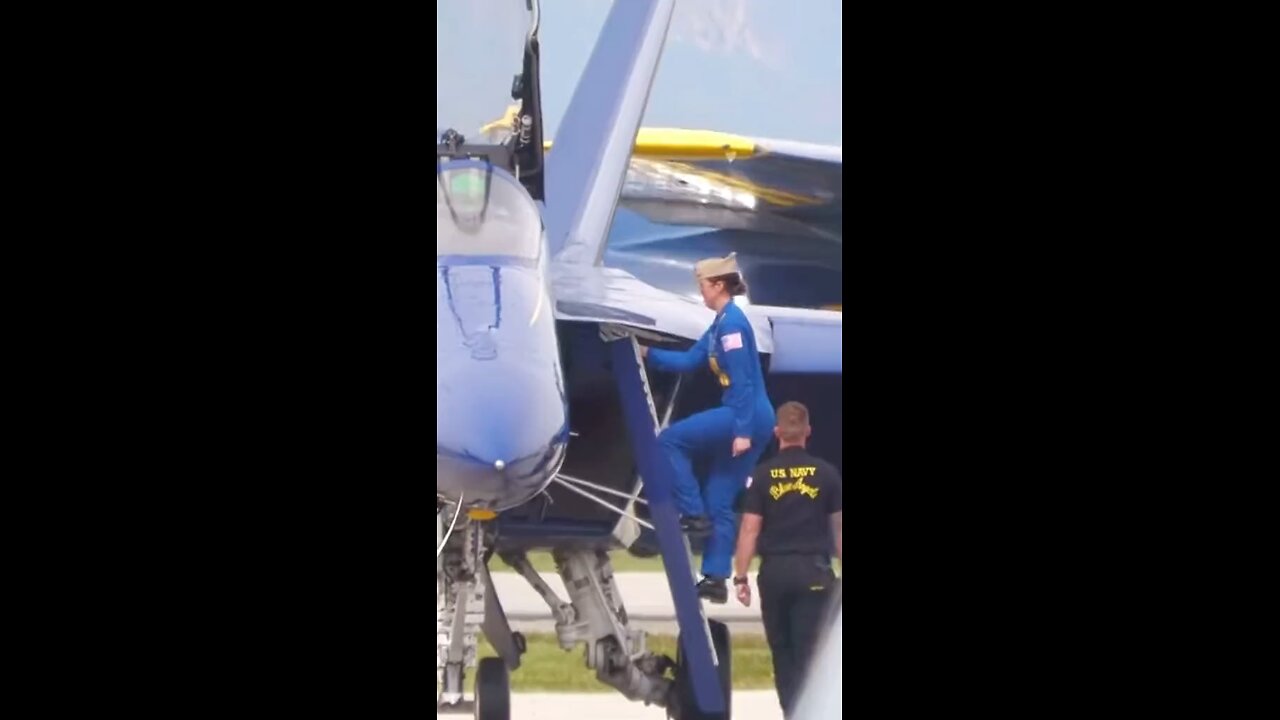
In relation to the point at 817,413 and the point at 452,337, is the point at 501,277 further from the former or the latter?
the point at 817,413

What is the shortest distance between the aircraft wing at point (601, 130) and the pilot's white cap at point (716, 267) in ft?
1.14

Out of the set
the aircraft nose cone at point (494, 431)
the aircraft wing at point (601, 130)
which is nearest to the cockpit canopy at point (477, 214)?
the aircraft wing at point (601, 130)

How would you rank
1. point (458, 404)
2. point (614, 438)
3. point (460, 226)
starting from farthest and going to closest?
point (614, 438) < point (460, 226) < point (458, 404)

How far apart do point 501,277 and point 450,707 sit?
1.41 m

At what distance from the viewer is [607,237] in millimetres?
5137

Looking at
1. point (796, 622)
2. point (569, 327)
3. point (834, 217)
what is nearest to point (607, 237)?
point (569, 327)

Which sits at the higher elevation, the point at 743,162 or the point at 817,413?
the point at 743,162

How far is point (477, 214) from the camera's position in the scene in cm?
459

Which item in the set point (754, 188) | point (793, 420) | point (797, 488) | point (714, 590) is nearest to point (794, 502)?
point (797, 488)

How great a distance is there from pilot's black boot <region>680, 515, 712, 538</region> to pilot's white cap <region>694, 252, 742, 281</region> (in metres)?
0.82

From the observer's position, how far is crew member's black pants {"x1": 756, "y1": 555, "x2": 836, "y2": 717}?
5.18 metres

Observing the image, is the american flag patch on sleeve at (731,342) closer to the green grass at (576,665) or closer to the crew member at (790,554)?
the crew member at (790,554)

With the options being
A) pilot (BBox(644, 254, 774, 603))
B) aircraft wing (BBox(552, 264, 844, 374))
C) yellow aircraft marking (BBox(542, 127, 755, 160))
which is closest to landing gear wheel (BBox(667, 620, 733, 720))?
pilot (BBox(644, 254, 774, 603))

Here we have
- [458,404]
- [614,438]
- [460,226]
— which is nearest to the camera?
[458,404]
